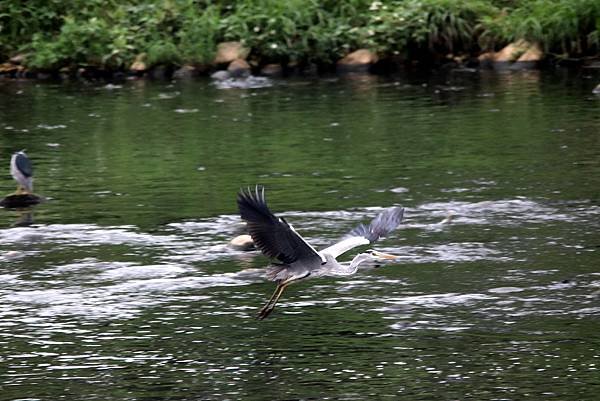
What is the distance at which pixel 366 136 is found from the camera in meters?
17.8

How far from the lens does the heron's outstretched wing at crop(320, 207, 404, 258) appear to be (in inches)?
375

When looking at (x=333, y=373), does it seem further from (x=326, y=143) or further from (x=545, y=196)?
(x=326, y=143)

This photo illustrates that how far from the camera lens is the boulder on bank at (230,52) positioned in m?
24.6

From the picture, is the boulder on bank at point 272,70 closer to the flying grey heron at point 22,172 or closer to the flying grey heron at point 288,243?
the flying grey heron at point 22,172

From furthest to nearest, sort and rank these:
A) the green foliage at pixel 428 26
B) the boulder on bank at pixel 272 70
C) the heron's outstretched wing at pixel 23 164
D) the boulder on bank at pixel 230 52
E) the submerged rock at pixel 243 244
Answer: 1. the boulder on bank at pixel 230 52
2. the boulder on bank at pixel 272 70
3. the green foliage at pixel 428 26
4. the heron's outstretched wing at pixel 23 164
5. the submerged rock at pixel 243 244

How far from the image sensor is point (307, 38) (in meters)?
24.3

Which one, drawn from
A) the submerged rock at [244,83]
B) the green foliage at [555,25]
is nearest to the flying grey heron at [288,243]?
the submerged rock at [244,83]

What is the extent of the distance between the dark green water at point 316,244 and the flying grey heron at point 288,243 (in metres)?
0.38

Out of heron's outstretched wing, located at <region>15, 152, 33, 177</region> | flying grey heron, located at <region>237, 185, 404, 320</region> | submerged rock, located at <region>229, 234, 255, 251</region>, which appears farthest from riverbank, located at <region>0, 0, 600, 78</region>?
flying grey heron, located at <region>237, 185, 404, 320</region>

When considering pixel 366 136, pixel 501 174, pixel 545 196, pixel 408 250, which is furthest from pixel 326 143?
pixel 408 250

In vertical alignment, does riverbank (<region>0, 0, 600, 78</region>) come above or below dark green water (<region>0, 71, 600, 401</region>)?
above

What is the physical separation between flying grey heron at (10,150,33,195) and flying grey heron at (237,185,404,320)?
4869 mm

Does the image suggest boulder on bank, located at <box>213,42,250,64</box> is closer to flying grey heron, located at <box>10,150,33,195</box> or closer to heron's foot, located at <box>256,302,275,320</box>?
flying grey heron, located at <box>10,150,33,195</box>

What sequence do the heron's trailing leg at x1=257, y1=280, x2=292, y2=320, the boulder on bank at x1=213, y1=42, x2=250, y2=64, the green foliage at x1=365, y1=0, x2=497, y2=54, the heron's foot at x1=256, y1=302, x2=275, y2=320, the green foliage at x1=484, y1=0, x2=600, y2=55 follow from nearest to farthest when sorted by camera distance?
the heron's trailing leg at x1=257, y1=280, x2=292, y2=320
the heron's foot at x1=256, y1=302, x2=275, y2=320
the green foliage at x1=484, y1=0, x2=600, y2=55
the green foliage at x1=365, y1=0, x2=497, y2=54
the boulder on bank at x1=213, y1=42, x2=250, y2=64
